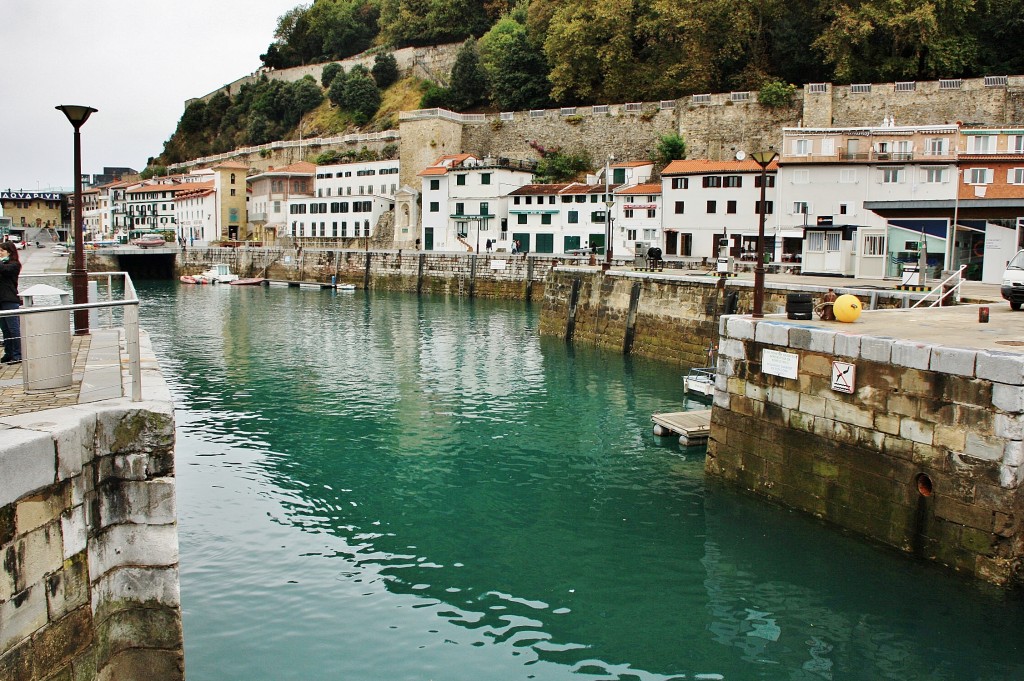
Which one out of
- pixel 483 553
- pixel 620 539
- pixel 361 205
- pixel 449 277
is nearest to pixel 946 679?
pixel 620 539

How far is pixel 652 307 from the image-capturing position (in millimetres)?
33562

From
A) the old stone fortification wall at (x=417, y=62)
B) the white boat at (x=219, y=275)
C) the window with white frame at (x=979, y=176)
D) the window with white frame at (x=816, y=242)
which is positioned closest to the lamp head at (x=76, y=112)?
the window with white frame at (x=816, y=242)

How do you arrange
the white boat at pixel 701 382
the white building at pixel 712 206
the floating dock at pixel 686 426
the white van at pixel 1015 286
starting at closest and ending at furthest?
the white van at pixel 1015 286 < the floating dock at pixel 686 426 < the white boat at pixel 701 382 < the white building at pixel 712 206

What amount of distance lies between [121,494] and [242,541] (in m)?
6.95

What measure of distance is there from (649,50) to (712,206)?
22732 mm

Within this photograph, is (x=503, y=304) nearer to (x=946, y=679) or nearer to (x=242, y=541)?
(x=242, y=541)

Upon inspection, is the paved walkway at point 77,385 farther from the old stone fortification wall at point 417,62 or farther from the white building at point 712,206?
the old stone fortification wall at point 417,62

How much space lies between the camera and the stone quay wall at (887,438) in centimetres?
1118

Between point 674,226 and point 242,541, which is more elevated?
point 674,226

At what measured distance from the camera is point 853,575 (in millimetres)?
12477

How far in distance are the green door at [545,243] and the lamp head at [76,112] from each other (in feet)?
182

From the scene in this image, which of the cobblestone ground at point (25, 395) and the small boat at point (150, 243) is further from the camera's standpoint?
the small boat at point (150, 243)

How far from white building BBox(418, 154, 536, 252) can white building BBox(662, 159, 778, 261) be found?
51.7 feet

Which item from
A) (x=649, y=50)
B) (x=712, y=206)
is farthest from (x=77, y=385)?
(x=649, y=50)
